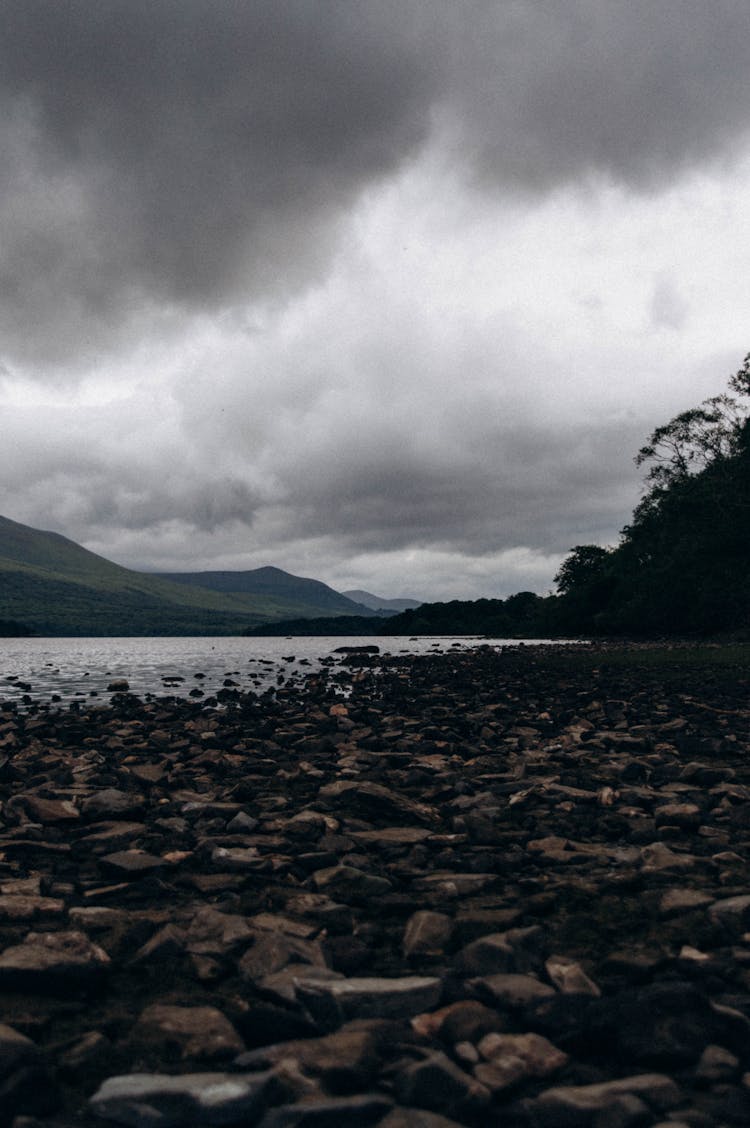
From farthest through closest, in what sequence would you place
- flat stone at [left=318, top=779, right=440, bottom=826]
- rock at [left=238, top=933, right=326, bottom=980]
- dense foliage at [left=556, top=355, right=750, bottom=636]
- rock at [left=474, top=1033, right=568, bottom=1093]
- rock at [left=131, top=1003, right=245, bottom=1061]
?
dense foliage at [left=556, top=355, right=750, bottom=636]
flat stone at [left=318, top=779, right=440, bottom=826]
rock at [left=238, top=933, right=326, bottom=980]
rock at [left=131, top=1003, right=245, bottom=1061]
rock at [left=474, top=1033, right=568, bottom=1093]

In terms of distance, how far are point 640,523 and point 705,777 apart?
9568 centimetres

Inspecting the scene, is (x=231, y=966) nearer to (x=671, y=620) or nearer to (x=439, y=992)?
(x=439, y=992)

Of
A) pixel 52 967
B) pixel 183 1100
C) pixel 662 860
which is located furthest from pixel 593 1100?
pixel 662 860

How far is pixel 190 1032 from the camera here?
337cm

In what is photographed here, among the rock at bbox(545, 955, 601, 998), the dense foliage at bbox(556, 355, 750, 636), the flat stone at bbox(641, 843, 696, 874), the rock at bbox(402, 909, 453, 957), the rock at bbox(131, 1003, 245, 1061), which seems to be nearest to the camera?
the rock at bbox(131, 1003, 245, 1061)

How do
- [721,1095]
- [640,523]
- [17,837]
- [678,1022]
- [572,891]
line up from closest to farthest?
[721,1095] → [678,1022] → [572,891] → [17,837] → [640,523]

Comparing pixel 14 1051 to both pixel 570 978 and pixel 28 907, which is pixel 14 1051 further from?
pixel 570 978

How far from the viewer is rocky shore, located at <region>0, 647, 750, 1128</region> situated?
288 centimetres

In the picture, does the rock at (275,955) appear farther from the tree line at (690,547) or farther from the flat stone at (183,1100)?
the tree line at (690,547)

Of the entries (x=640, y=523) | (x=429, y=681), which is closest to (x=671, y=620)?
(x=640, y=523)

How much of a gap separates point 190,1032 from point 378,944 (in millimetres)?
1483

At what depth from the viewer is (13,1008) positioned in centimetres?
369

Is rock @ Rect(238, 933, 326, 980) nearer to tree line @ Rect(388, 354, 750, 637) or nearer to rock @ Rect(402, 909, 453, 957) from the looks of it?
rock @ Rect(402, 909, 453, 957)

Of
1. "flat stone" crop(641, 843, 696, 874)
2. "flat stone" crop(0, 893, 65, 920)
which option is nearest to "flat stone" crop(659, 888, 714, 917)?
"flat stone" crop(641, 843, 696, 874)
